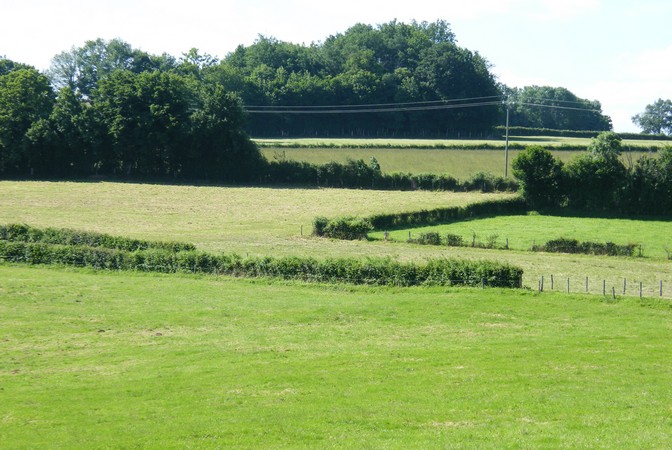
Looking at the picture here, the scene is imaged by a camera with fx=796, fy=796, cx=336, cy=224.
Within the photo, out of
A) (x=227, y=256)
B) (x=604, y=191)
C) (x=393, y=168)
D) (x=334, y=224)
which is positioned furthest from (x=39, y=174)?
(x=604, y=191)

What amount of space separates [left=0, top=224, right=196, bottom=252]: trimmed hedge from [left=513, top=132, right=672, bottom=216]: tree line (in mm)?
45036

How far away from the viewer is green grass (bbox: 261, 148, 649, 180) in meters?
114

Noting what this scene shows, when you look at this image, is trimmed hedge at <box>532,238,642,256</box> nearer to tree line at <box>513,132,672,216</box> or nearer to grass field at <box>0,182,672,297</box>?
grass field at <box>0,182,672,297</box>

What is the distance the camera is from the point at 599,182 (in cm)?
8712

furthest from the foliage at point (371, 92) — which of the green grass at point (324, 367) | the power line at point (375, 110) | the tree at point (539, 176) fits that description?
the green grass at point (324, 367)

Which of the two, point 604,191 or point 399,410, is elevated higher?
point 604,191

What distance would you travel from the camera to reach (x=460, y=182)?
101 m

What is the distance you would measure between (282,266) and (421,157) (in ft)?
252

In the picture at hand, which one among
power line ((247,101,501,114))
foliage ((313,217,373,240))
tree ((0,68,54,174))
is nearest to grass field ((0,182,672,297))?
foliage ((313,217,373,240))

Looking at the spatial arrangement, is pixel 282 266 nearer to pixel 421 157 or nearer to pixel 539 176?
pixel 539 176

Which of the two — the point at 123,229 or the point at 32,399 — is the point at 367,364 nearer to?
the point at 32,399

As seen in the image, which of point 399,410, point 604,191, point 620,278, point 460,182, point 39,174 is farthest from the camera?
point 39,174

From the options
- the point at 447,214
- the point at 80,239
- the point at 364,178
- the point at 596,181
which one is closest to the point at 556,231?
the point at 447,214

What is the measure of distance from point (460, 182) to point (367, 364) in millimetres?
71014
